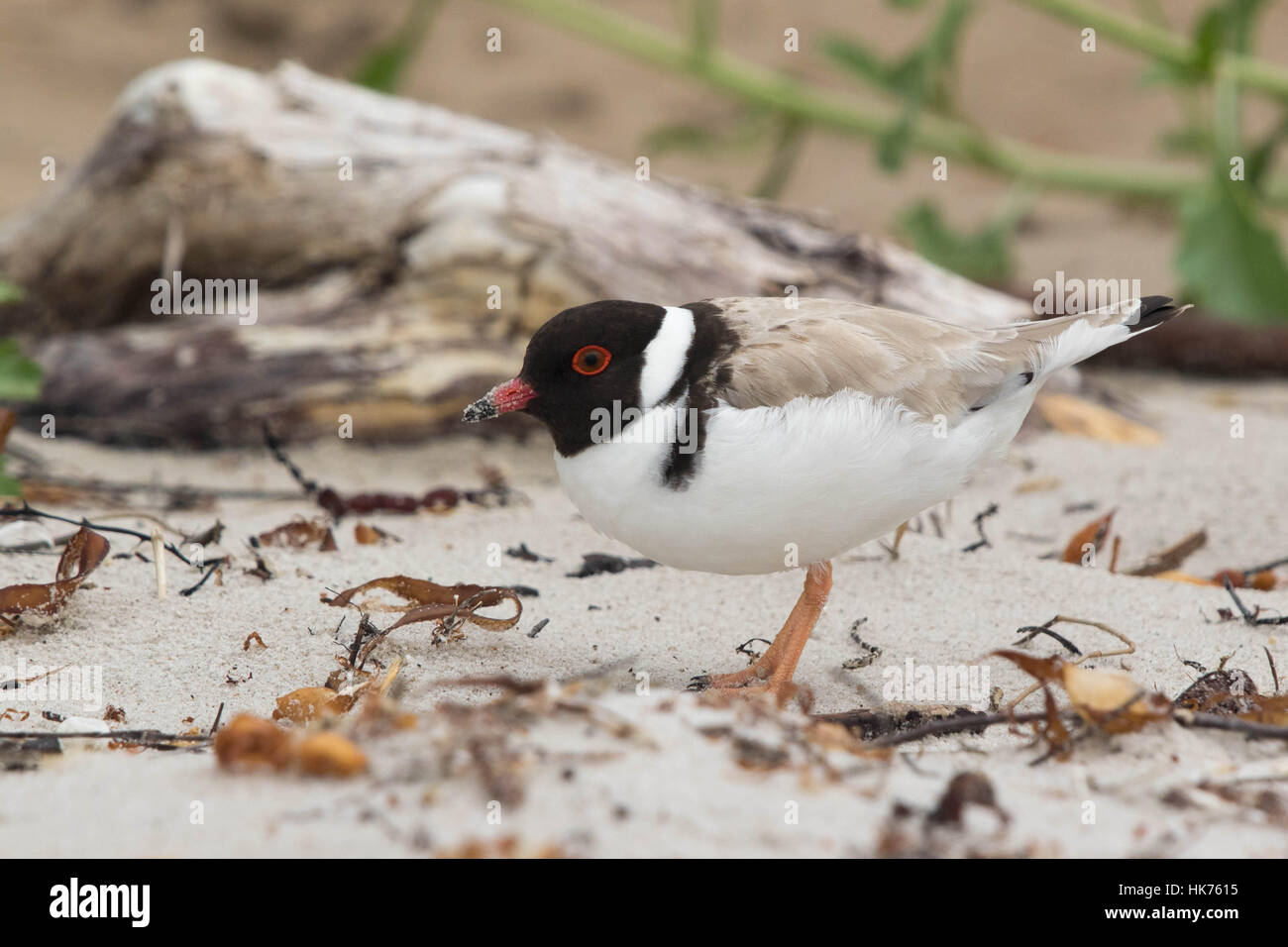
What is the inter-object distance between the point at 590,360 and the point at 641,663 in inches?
34.6

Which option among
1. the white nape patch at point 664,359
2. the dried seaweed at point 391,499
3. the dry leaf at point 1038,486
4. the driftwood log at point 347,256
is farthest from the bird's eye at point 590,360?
the dry leaf at point 1038,486

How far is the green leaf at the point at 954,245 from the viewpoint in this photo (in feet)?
25.4

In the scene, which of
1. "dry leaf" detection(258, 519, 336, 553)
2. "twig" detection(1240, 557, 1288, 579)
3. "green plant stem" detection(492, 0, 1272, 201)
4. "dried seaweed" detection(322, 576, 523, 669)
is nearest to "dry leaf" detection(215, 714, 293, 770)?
"dried seaweed" detection(322, 576, 523, 669)

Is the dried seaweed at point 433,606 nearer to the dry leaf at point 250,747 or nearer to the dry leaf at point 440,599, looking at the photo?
the dry leaf at point 440,599

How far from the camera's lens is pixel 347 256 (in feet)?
19.3

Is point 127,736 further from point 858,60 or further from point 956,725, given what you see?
point 858,60

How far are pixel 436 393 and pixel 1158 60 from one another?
4.77m

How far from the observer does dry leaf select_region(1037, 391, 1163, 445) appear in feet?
20.1

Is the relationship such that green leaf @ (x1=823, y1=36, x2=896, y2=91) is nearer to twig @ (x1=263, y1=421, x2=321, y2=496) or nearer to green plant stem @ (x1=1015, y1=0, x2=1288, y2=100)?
green plant stem @ (x1=1015, y1=0, x2=1288, y2=100)

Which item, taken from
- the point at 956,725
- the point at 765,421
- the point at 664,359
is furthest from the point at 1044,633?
the point at 664,359

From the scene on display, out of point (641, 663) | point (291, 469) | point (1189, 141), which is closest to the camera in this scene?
point (641, 663)

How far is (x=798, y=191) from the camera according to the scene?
13.2 m

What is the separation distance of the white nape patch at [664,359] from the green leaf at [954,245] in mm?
4783

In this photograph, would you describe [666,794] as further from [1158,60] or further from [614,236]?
[1158,60]
